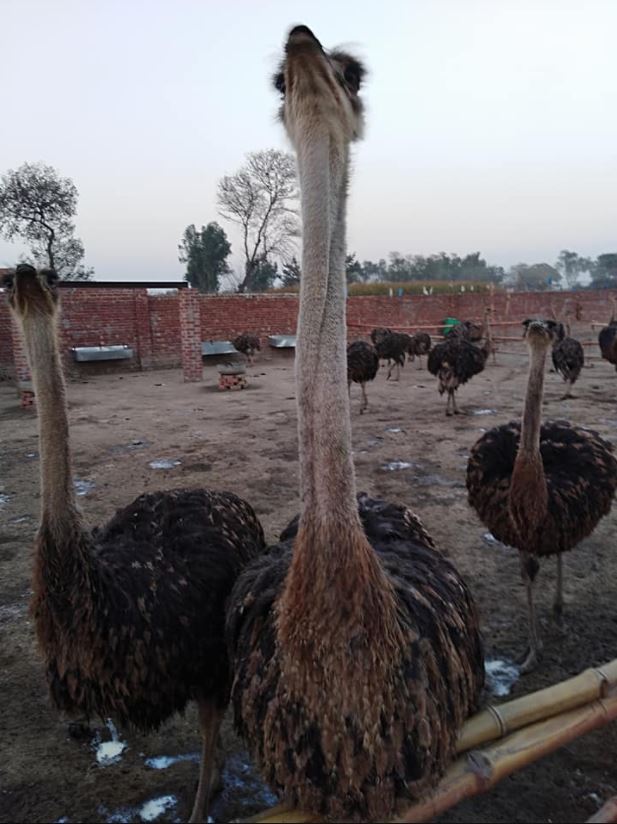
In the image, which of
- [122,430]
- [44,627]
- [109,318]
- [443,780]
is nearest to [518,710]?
[443,780]

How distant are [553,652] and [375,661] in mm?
2262

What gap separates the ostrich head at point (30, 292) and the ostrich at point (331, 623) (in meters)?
1.03

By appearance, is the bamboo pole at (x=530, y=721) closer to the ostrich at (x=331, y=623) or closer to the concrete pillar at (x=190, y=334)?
the ostrich at (x=331, y=623)

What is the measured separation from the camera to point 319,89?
4.68ft

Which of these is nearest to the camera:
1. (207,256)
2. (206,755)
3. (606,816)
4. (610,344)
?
(606,816)

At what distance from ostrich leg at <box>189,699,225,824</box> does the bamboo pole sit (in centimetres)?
96

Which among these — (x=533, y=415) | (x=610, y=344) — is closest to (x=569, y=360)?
(x=610, y=344)

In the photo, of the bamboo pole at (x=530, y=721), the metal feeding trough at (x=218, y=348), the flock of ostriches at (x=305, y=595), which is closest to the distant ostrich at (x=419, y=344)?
the metal feeding trough at (x=218, y=348)

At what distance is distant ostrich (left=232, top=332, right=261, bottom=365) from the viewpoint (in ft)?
56.2

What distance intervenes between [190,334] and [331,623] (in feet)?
43.6

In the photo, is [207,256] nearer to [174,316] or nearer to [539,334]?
[174,316]

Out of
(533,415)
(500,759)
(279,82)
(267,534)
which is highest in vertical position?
(279,82)

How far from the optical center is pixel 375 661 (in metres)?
1.43

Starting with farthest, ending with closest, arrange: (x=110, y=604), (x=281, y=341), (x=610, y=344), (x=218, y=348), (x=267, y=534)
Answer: (x=281, y=341)
(x=218, y=348)
(x=610, y=344)
(x=267, y=534)
(x=110, y=604)
